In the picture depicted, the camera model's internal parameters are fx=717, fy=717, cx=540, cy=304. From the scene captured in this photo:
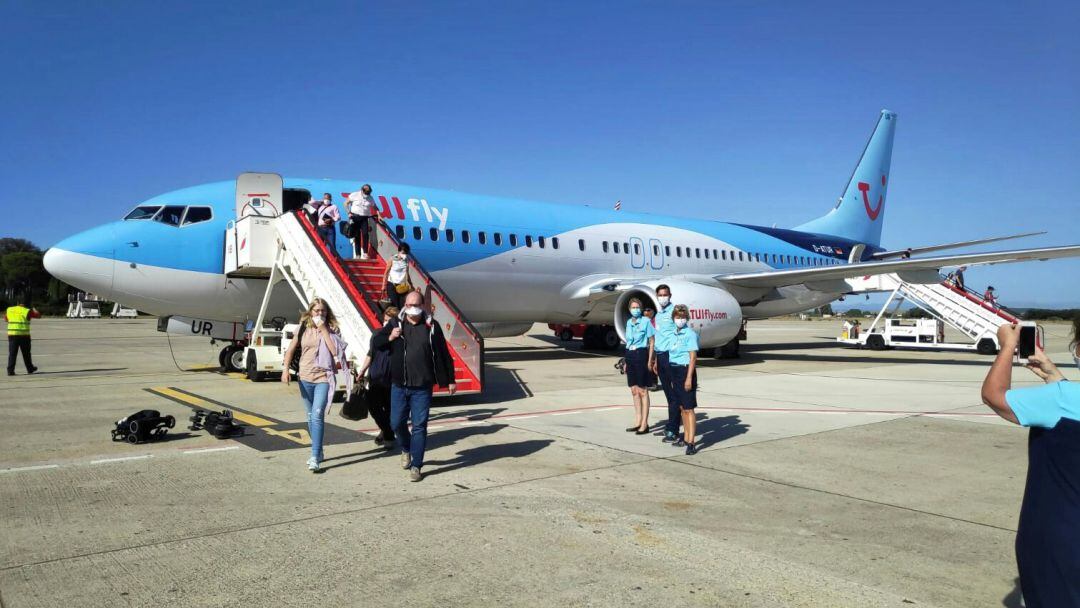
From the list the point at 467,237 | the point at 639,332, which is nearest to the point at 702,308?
the point at 467,237

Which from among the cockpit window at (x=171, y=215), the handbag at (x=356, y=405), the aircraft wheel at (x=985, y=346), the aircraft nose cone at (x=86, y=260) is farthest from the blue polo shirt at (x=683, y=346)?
the aircraft wheel at (x=985, y=346)

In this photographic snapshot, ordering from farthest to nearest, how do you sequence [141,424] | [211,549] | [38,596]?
[141,424] < [211,549] < [38,596]

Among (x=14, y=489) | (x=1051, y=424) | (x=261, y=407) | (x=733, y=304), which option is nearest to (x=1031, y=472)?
(x=1051, y=424)

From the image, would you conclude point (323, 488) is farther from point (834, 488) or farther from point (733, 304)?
point (733, 304)

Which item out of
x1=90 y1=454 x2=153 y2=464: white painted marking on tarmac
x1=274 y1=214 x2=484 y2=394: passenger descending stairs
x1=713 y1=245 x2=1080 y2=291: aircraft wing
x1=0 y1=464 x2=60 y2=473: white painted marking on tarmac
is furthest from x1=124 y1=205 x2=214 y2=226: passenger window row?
x1=713 y1=245 x2=1080 y2=291: aircraft wing

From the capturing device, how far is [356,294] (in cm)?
1052

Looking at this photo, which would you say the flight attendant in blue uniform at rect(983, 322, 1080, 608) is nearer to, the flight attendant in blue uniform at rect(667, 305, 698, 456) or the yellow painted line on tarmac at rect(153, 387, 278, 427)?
the flight attendant in blue uniform at rect(667, 305, 698, 456)

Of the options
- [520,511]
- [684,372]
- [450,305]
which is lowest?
[520,511]

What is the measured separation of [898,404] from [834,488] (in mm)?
5772

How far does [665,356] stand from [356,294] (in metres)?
4.94

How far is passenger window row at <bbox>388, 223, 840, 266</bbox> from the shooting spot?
48.5ft

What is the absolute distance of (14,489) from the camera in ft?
18.3

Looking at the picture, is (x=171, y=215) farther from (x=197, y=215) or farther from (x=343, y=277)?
(x=343, y=277)

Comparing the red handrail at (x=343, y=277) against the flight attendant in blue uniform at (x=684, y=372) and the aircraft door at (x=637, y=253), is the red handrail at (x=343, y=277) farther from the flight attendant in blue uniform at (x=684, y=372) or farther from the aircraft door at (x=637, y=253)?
the aircraft door at (x=637, y=253)
